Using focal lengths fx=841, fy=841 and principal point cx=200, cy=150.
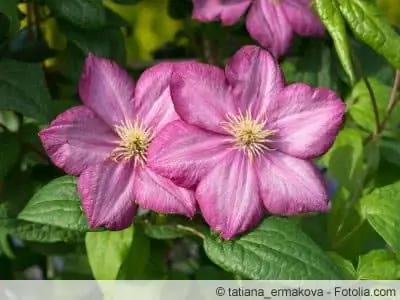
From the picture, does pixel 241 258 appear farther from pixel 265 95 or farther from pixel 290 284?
pixel 265 95

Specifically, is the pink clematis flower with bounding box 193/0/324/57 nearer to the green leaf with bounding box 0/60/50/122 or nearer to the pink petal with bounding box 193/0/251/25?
the pink petal with bounding box 193/0/251/25

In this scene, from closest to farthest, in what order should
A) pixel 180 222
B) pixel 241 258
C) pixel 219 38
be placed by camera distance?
pixel 241 258, pixel 180 222, pixel 219 38

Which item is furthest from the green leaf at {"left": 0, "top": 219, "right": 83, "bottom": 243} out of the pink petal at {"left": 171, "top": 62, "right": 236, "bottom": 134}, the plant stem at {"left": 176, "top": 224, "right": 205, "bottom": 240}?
the pink petal at {"left": 171, "top": 62, "right": 236, "bottom": 134}

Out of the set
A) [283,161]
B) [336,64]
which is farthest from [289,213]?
[336,64]

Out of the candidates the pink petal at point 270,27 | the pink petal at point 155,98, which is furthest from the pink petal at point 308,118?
the pink petal at point 270,27

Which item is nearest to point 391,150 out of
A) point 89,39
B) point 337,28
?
point 337,28

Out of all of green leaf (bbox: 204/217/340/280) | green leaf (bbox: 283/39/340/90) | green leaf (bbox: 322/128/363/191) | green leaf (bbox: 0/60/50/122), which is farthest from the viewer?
green leaf (bbox: 283/39/340/90)

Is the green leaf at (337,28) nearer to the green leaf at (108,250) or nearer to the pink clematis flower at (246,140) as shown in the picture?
the pink clematis flower at (246,140)
